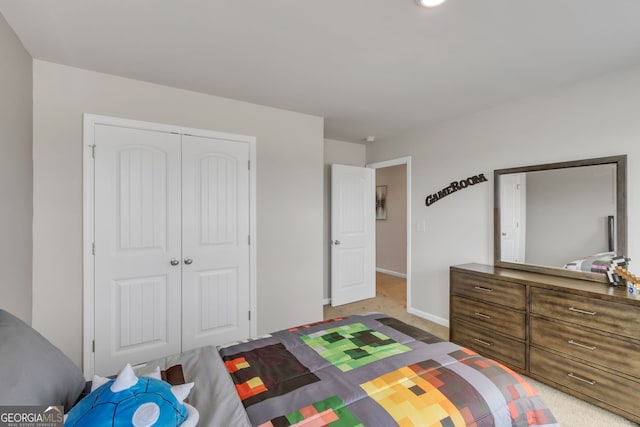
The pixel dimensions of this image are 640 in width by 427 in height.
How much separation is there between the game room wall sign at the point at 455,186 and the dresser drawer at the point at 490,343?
1.42 m

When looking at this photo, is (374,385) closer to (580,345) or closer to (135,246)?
(580,345)

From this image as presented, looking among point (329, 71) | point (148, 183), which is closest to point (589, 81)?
point (329, 71)

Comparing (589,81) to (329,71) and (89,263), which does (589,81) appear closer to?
(329,71)

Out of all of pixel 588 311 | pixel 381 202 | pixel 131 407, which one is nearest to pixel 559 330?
pixel 588 311

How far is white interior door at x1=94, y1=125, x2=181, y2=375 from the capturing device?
231 centimetres

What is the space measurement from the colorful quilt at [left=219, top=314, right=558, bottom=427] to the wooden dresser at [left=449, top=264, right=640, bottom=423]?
1156mm

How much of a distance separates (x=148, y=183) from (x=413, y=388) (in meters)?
2.41

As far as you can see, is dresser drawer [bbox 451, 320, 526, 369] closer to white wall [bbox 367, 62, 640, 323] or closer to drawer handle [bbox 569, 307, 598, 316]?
drawer handle [bbox 569, 307, 598, 316]

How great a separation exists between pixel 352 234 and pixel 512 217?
2036 mm

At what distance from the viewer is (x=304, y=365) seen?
140 centimetres

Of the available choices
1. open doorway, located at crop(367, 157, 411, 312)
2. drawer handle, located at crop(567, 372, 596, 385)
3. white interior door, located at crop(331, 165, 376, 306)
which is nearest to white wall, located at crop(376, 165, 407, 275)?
open doorway, located at crop(367, 157, 411, 312)

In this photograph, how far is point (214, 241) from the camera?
275 cm

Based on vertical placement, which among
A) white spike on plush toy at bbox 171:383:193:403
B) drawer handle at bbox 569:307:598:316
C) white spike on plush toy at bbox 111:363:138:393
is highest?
white spike on plush toy at bbox 111:363:138:393

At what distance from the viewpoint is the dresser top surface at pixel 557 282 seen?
193cm
